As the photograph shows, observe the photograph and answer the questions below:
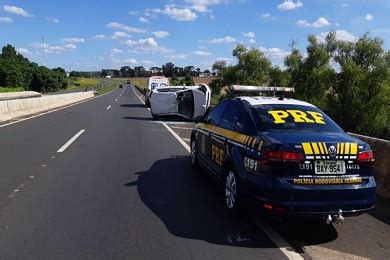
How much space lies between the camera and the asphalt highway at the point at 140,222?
5.31 m

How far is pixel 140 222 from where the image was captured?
6273 millimetres

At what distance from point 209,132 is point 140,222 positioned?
263cm

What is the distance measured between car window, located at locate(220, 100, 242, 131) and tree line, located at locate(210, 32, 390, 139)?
20.3 meters

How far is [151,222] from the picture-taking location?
6.28 metres

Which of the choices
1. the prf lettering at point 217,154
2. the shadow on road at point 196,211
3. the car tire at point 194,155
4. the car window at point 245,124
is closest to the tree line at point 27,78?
the car tire at point 194,155

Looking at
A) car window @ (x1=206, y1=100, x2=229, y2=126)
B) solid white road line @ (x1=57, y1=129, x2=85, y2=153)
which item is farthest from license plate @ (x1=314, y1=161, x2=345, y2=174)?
solid white road line @ (x1=57, y1=129, x2=85, y2=153)

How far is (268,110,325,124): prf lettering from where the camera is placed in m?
6.62

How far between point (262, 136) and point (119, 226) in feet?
6.70

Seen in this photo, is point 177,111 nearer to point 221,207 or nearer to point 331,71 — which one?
point 331,71

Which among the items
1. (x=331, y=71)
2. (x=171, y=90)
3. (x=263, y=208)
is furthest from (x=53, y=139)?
(x=331, y=71)

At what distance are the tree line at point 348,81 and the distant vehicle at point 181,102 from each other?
24.7 ft

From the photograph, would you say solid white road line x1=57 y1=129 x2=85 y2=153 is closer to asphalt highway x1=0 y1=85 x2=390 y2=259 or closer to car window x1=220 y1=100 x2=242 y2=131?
asphalt highway x1=0 y1=85 x2=390 y2=259

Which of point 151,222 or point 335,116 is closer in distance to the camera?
point 151,222

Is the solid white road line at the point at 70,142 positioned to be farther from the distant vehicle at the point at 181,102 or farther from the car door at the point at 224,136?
the distant vehicle at the point at 181,102
